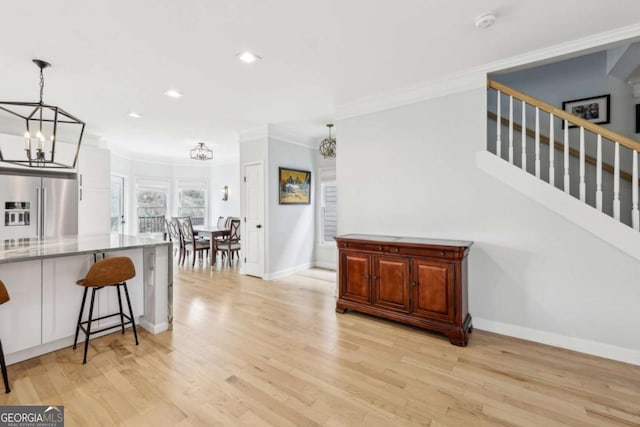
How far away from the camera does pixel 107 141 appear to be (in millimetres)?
6023

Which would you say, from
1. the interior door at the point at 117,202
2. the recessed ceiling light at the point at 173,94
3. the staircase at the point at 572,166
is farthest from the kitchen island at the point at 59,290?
the interior door at the point at 117,202

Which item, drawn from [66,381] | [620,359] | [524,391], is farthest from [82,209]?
[620,359]

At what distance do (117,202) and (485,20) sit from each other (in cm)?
791

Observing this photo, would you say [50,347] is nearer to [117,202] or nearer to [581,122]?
[581,122]

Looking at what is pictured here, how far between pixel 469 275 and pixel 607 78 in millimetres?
2649

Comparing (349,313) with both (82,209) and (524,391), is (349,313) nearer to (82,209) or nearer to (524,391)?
(524,391)

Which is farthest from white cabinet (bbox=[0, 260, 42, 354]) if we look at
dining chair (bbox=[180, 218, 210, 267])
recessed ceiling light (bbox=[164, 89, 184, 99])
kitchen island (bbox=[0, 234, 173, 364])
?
dining chair (bbox=[180, 218, 210, 267])

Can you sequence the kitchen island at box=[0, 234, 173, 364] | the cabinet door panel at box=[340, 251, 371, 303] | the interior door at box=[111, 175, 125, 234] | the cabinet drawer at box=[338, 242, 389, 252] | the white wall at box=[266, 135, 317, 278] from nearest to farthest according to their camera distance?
the kitchen island at box=[0, 234, 173, 364] < the cabinet drawer at box=[338, 242, 389, 252] < the cabinet door panel at box=[340, 251, 371, 303] < the white wall at box=[266, 135, 317, 278] < the interior door at box=[111, 175, 125, 234]

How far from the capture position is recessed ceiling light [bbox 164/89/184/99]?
3.48m

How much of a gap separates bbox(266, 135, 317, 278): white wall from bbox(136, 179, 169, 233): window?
4565mm

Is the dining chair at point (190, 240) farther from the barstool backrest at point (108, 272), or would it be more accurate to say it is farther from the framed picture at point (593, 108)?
the framed picture at point (593, 108)

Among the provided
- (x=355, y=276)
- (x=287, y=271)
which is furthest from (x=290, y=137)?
(x=355, y=276)

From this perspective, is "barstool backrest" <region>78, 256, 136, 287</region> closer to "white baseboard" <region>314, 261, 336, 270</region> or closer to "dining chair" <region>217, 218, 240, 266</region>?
"dining chair" <region>217, 218, 240, 266</region>

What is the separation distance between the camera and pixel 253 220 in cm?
526
